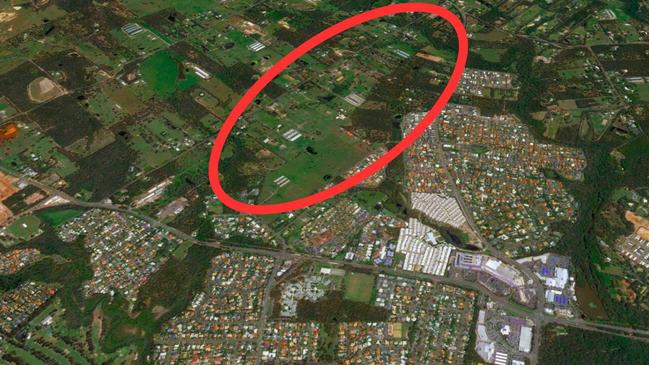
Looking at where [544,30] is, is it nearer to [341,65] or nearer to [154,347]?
A: [341,65]

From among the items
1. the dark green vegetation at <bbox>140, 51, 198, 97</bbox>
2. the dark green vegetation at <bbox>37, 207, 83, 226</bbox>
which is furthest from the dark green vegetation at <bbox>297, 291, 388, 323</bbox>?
the dark green vegetation at <bbox>140, 51, 198, 97</bbox>

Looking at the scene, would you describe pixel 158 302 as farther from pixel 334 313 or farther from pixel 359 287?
pixel 359 287

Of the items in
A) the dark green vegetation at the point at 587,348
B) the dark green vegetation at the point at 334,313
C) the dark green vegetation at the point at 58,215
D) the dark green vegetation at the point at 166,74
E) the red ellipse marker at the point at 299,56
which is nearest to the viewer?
the dark green vegetation at the point at 587,348

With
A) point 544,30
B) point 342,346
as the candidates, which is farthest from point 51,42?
point 544,30

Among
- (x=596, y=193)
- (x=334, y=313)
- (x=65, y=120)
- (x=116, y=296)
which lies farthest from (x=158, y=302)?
(x=596, y=193)

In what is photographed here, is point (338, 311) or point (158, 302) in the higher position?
point (338, 311)

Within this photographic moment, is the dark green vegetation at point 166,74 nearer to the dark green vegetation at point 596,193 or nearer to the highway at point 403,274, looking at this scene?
the highway at point 403,274

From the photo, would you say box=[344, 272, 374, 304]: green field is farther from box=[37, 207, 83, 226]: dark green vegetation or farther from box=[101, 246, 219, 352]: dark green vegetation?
box=[37, 207, 83, 226]: dark green vegetation

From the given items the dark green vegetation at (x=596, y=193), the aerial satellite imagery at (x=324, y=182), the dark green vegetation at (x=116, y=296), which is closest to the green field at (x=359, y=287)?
the aerial satellite imagery at (x=324, y=182)
